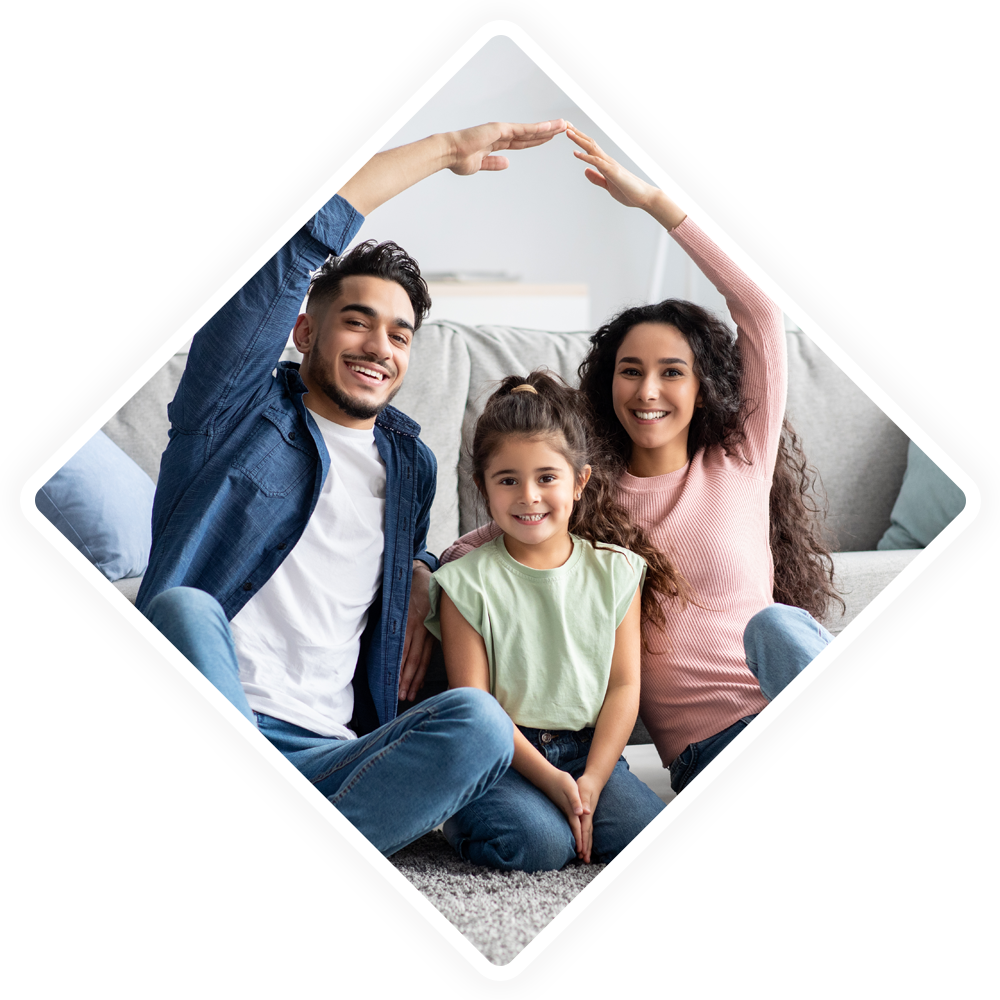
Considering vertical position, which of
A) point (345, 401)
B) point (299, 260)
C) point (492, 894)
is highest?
point (299, 260)

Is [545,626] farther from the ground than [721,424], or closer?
closer

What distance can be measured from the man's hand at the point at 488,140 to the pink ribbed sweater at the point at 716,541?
17cm

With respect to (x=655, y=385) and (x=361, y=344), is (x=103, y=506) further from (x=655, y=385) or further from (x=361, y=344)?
(x=655, y=385)

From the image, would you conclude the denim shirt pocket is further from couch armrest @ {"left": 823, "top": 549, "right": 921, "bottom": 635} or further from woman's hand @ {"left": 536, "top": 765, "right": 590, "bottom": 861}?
couch armrest @ {"left": 823, "top": 549, "right": 921, "bottom": 635}

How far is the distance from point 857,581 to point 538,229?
166 cm

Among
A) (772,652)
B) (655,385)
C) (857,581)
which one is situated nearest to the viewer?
(772,652)

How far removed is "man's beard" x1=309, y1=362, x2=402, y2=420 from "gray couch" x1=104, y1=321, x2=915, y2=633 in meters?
0.36

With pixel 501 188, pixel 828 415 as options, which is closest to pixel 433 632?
pixel 828 415

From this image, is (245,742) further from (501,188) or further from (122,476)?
(501,188)

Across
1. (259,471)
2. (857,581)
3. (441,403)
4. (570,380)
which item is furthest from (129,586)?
(857,581)

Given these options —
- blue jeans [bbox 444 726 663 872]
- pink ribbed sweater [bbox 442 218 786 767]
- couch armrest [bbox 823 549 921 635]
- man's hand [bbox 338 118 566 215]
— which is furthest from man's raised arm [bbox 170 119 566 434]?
couch armrest [bbox 823 549 921 635]

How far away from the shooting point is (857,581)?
1196 millimetres

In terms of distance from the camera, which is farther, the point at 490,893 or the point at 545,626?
the point at 545,626

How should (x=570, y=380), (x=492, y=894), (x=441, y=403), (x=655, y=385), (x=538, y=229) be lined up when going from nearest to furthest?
(x=492, y=894) < (x=655, y=385) < (x=441, y=403) < (x=570, y=380) < (x=538, y=229)
